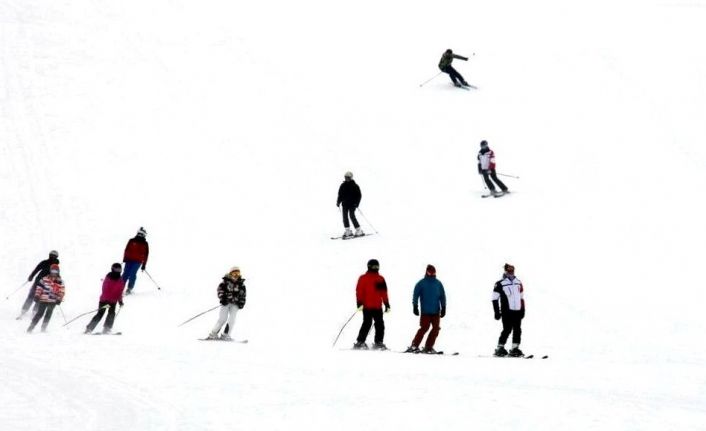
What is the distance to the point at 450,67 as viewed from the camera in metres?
29.5

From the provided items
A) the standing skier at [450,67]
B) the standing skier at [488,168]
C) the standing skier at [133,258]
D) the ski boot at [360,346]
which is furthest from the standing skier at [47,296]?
the standing skier at [450,67]

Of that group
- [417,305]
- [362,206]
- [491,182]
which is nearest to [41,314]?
[417,305]

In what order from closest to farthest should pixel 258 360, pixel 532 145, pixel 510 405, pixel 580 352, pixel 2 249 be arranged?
pixel 510 405 < pixel 258 360 < pixel 580 352 < pixel 2 249 < pixel 532 145

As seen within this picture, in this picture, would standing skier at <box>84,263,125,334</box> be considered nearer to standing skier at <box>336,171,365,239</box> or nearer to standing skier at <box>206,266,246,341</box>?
standing skier at <box>206,266,246,341</box>

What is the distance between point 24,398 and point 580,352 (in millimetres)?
8208

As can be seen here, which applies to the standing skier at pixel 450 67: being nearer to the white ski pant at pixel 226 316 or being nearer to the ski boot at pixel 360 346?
the white ski pant at pixel 226 316

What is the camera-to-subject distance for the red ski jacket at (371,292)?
45.4 feet

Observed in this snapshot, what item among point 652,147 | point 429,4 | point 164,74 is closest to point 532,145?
point 652,147

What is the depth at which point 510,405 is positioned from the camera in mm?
9391

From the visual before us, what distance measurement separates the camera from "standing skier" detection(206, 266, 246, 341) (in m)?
14.4

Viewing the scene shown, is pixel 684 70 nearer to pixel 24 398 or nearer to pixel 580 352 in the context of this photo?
pixel 580 352

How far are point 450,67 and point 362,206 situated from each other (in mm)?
9168

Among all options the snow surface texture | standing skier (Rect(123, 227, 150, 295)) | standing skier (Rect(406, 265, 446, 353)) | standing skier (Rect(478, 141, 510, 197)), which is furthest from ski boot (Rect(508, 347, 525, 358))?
standing skier (Rect(478, 141, 510, 197))

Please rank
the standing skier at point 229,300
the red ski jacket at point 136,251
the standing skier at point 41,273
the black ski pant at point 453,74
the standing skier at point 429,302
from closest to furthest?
the standing skier at point 429,302, the standing skier at point 229,300, the standing skier at point 41,273, the red ski jacket at point 136,251, the black ski pant at point 453,74
